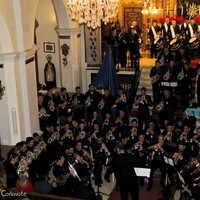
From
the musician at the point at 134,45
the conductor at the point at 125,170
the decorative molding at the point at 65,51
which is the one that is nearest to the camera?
the conductor at the point at 125,170

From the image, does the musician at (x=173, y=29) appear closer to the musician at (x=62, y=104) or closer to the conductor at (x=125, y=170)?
the musician at (x=62, y=104)

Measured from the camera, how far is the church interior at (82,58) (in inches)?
575

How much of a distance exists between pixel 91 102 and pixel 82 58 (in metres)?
4.79

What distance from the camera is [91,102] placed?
16.6m

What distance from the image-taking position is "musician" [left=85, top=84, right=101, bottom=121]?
16438 millimetres

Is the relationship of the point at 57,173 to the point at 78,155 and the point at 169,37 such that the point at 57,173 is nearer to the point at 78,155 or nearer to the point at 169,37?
the point at 78,155

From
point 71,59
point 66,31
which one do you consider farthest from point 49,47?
point 66,31

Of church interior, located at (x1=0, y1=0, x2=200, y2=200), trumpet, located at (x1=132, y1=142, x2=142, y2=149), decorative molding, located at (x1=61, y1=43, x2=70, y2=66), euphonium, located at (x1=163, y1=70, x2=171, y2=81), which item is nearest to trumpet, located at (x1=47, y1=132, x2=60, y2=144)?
church interior, located at (x1=0, y1=0, x2=200, y2=200)

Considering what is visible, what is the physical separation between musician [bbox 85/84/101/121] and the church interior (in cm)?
34

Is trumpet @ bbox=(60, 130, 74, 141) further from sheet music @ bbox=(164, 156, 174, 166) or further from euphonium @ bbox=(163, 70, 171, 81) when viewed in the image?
euphonium @ bbox=(163, 70, 171, 81)

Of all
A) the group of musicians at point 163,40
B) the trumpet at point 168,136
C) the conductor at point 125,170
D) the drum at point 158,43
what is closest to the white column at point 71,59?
the group of musicians at point 163,40

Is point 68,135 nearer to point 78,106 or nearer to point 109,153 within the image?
point 109,153

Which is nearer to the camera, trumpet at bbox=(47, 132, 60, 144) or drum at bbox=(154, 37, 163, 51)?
trumpet at bbox=(47, 132, 60, 144)

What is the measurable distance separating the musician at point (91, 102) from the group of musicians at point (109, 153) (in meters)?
0.29
